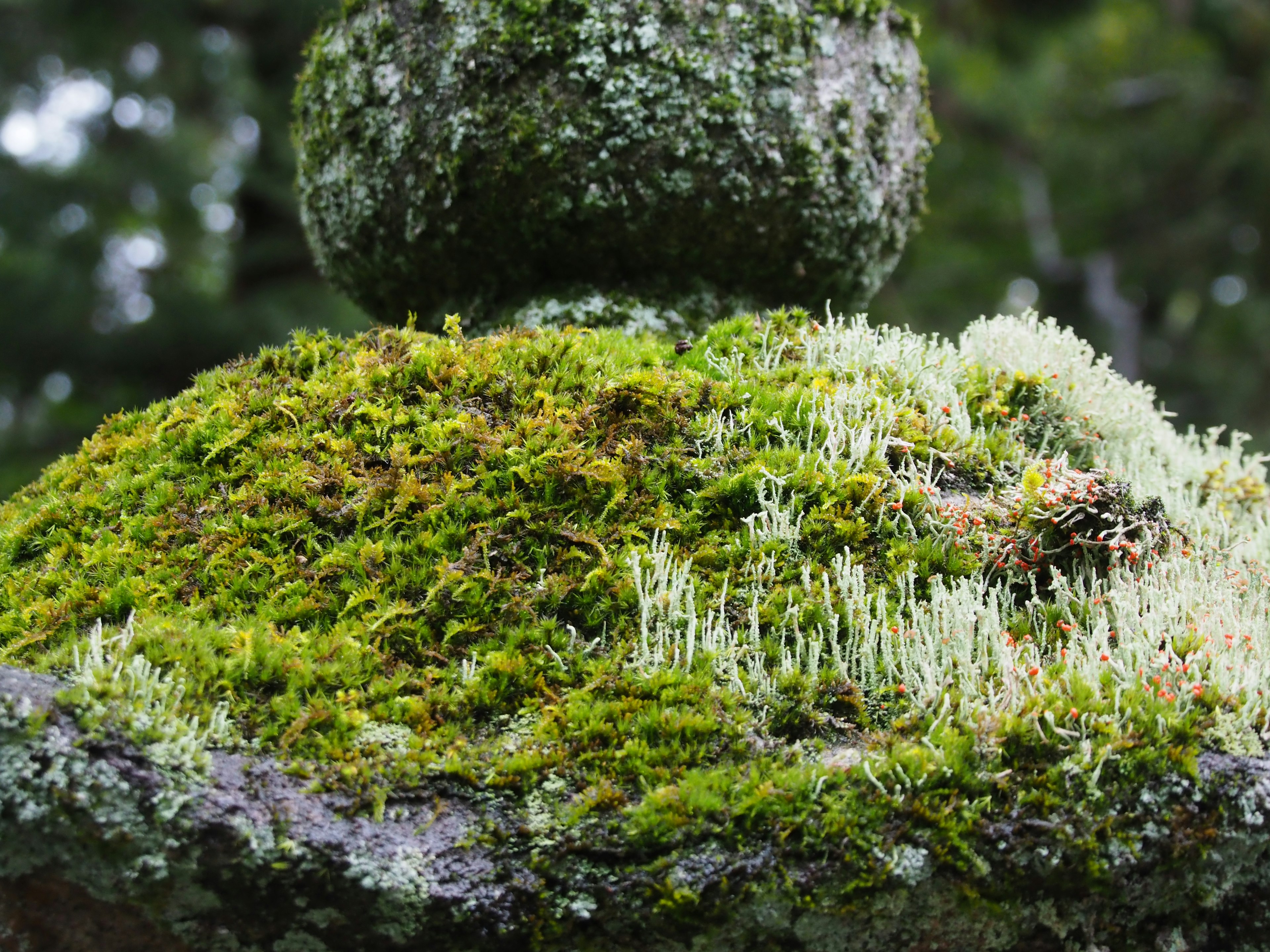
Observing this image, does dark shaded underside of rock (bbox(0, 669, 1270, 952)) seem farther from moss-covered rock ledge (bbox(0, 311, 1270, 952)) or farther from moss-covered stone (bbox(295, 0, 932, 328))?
moss-covered stone (bbox(295, 0, 932, 328))

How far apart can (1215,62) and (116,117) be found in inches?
775

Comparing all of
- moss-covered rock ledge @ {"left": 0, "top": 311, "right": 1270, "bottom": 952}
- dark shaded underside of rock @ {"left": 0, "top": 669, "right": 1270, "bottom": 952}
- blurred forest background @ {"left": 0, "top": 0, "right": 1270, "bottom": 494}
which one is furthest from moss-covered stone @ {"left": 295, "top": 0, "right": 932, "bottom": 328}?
blurred forest background @ {"left": 0, "top": 0, "right": 1270, "bottom": 494}

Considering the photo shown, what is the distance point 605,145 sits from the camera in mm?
4441

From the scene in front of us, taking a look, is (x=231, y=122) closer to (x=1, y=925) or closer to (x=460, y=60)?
(x=460, y=60)

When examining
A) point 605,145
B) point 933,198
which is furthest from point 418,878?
point 933,198

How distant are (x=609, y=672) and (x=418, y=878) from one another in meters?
0.85

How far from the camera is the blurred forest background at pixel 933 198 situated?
12875mm

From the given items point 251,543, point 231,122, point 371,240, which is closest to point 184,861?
point 251,543

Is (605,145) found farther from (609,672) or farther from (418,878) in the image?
(418,878)

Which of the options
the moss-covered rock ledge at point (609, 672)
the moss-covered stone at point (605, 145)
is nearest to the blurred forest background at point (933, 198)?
the moss-covered stone at point (605, 145)

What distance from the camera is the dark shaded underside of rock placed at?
90.4 inches

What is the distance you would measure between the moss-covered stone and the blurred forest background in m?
7.98

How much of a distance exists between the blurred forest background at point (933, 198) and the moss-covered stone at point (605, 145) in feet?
26.2

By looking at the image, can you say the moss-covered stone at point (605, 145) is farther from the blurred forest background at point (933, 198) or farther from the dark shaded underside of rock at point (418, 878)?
the blurred forest background at point (933, 198)
